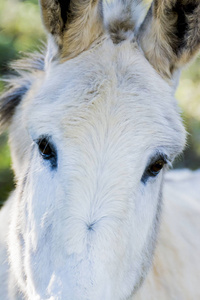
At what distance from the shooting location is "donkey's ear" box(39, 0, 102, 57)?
2.77m

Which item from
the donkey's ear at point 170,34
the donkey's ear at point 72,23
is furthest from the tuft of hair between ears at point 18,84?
the donkey's ear at point 170,34

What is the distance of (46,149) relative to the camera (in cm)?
249

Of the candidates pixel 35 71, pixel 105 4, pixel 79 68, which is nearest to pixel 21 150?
pixel 35 71

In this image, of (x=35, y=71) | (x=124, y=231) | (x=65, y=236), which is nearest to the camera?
(x=65, y=236)

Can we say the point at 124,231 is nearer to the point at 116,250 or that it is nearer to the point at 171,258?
the point at 116,250

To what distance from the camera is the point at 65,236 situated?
2.22 m

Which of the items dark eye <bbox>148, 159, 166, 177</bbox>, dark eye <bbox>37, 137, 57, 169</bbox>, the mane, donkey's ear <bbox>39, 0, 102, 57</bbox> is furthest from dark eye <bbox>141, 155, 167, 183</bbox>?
the mane

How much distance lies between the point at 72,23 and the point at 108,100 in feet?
2.20

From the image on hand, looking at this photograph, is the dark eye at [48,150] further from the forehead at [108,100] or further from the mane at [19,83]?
the mane at [19,83]

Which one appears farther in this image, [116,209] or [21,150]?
[21,150]

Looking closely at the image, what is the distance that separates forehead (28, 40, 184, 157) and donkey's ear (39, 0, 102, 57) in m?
0.09

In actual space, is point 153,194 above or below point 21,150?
below

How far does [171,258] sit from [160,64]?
1.43 metres

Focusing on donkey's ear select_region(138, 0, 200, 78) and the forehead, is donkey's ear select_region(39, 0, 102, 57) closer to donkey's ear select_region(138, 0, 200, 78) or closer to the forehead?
the forehead
